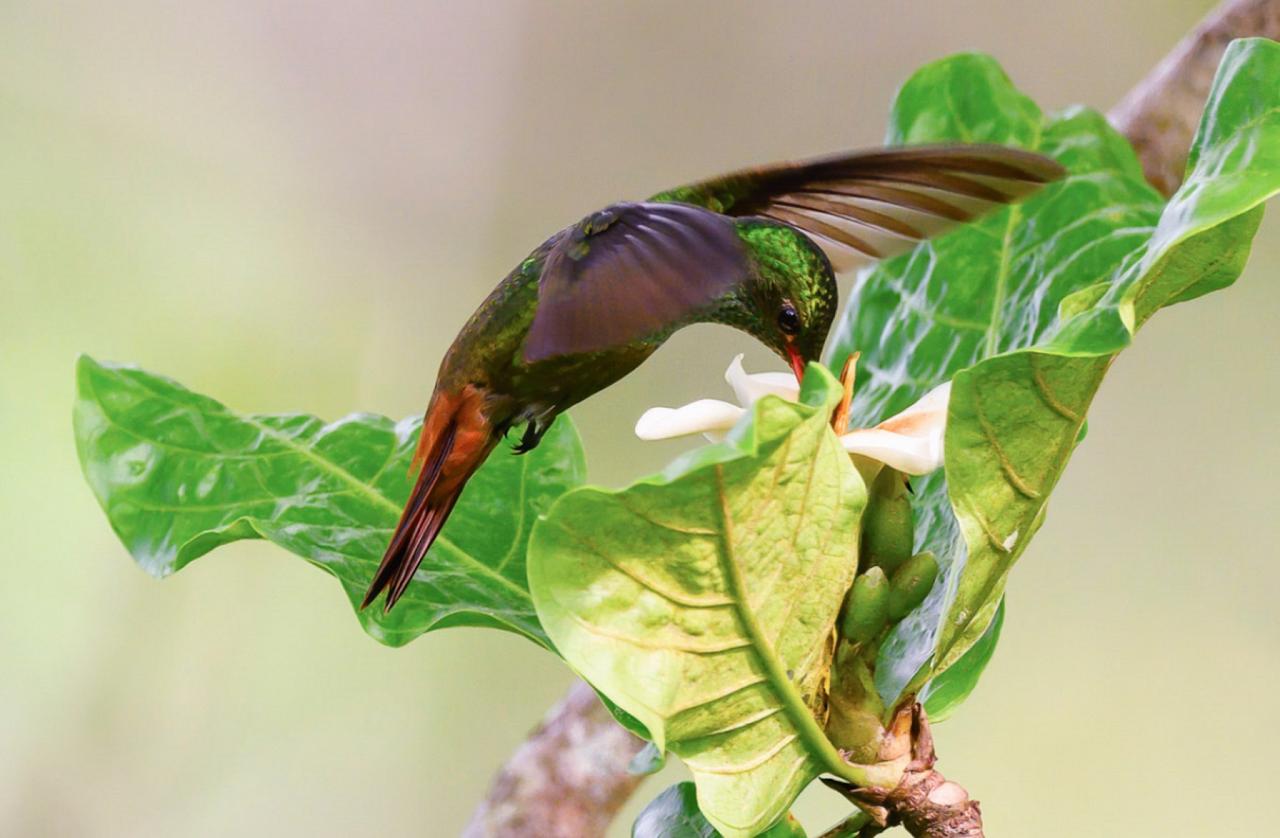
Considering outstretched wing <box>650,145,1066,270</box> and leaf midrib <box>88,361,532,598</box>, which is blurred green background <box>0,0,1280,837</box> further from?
leaf midrib <box>88,361,532,598</box>

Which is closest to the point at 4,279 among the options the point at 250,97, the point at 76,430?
the point at 250,97

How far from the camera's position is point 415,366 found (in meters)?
2.09

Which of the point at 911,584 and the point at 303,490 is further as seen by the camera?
the point at 303,490

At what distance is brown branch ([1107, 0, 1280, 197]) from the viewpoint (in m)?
0.94

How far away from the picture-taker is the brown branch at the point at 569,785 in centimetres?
A: 99

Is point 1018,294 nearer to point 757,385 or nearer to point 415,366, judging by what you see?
point 757,385

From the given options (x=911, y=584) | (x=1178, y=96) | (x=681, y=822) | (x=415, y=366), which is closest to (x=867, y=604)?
(x=911, y=584)

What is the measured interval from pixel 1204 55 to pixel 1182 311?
29.3 inches

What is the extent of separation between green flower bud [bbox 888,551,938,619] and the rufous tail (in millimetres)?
208

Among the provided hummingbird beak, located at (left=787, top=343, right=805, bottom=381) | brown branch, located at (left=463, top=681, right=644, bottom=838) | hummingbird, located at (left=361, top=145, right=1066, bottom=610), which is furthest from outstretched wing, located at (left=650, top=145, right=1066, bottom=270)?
brown branch, located at (left=463, top=681, right=644, bottom=838)

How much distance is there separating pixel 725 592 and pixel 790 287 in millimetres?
234

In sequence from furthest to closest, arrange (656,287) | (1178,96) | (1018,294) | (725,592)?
1. (1178,96)
2. (1018,294)
3. (656,287)
4. (725,592)

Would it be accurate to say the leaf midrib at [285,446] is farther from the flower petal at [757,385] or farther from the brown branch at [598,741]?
the brown branch at [598,741]

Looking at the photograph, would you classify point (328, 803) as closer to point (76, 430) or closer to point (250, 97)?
point (250, 97)
